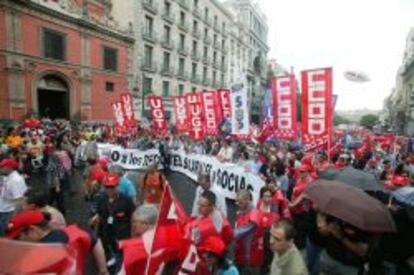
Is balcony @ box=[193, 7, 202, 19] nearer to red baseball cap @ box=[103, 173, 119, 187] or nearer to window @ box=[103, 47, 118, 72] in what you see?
window @ box=[103, 47, 118, 72]

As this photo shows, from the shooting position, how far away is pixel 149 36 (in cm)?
3164

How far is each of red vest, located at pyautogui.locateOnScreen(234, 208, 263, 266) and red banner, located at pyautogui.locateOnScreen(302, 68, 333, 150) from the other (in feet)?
11.3

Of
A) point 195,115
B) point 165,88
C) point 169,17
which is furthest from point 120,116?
point 169,17

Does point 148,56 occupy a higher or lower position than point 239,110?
higher

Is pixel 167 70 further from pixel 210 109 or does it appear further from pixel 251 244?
pixel 251 244

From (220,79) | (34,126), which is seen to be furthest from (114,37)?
(220,79)

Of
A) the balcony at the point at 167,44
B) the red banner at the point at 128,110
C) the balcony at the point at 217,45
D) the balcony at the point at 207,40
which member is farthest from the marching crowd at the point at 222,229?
the balcony at the point at 217,45

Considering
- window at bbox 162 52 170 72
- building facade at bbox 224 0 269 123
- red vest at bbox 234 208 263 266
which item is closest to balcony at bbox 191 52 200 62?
window at bbox 162 52 170 72

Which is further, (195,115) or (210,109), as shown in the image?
(195,115)

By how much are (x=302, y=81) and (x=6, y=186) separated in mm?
5724

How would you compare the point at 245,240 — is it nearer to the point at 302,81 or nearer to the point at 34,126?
the point at 302,81

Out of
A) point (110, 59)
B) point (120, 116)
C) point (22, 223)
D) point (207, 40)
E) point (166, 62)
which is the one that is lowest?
point (22, 223)

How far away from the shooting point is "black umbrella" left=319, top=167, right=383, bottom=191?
13.9ft

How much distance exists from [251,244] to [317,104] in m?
3.90
